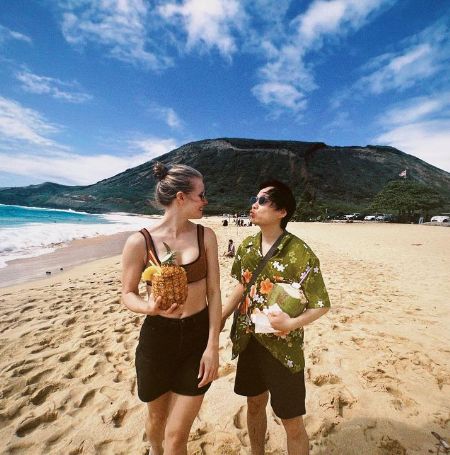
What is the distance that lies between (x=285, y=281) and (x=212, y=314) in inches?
21.6

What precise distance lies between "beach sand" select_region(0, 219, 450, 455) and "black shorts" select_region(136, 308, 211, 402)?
1.24 meters

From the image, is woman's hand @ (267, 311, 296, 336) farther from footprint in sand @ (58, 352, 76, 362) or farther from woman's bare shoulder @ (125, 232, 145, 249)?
footprint in sand @ (58, 352, 76, 362)

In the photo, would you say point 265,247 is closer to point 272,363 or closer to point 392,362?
point 272,363

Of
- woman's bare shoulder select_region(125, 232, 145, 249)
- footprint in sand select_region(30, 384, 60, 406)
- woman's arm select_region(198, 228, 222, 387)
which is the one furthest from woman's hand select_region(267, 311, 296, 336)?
footprint in sand select_region(30, 384, 60, 406)

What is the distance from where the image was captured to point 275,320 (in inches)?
66.9

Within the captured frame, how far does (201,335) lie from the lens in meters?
1.95

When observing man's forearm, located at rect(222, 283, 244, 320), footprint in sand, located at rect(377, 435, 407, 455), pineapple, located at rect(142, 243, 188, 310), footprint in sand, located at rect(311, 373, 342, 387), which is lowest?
footprint in sand, located at rect(311, 373, 342, 387)

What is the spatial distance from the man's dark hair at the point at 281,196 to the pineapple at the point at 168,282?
34.8 inches

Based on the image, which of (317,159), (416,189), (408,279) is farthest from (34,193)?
(408,279)

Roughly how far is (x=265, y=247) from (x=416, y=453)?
7.80ft

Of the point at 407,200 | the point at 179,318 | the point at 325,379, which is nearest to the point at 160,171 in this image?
the point at 179,318

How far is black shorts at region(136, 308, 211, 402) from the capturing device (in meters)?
1.87

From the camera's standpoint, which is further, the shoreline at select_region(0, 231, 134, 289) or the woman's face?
the shoreline at select_region(0, 231, 134, 289)

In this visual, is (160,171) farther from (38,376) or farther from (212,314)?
(38,376)
